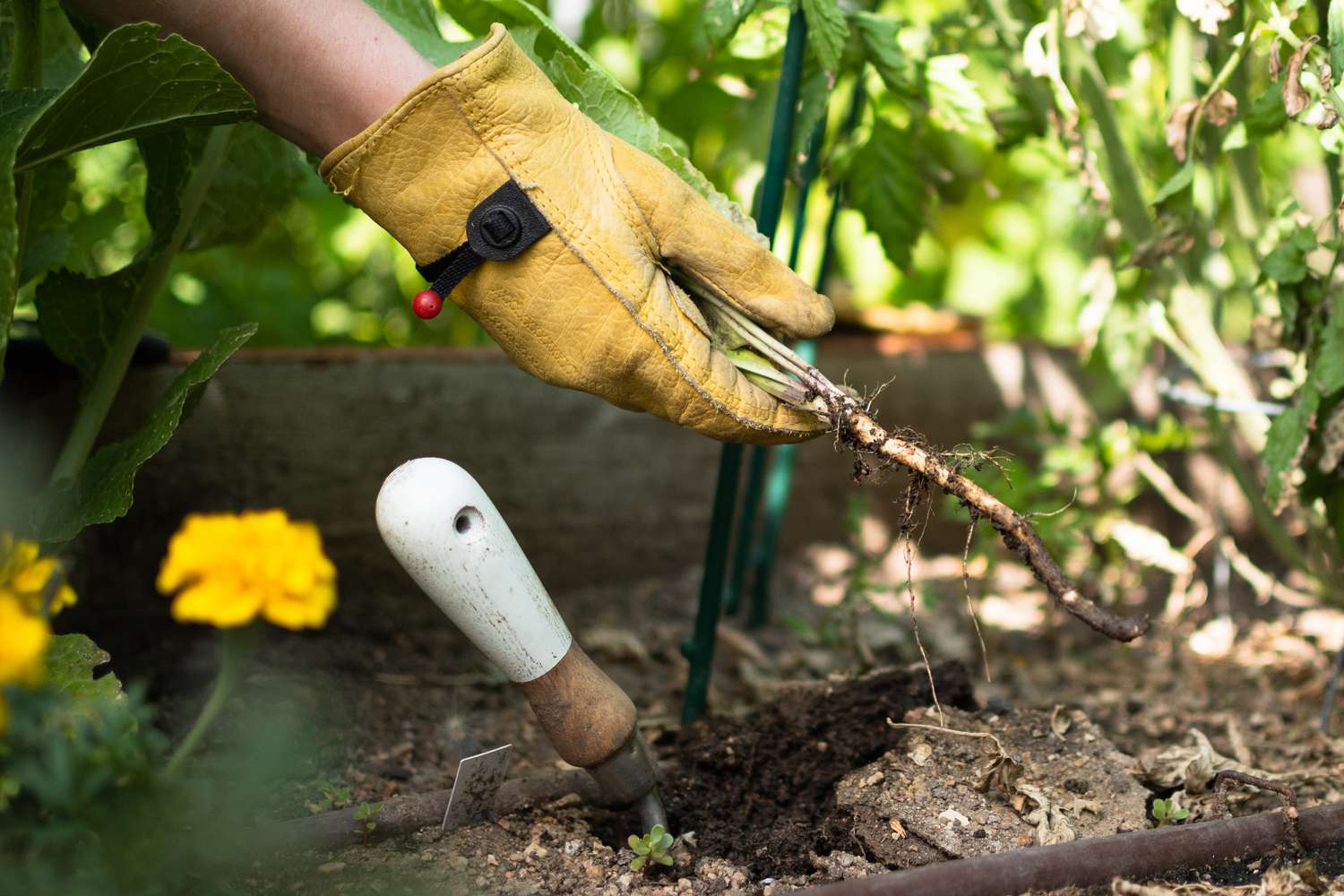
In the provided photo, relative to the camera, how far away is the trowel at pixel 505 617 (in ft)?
3.86

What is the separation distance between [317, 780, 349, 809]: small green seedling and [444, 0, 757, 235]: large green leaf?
0.85 metres

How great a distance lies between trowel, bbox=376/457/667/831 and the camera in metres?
1.18

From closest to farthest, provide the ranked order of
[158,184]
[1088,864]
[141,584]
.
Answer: [1088,864]
[158,184]
[141,584]

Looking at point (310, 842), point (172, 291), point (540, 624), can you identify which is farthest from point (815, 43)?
point (172, 291)

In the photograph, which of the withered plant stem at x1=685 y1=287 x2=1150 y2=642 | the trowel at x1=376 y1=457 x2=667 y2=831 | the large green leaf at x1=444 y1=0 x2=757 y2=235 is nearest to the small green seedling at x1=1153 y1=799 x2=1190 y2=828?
the withered plant stem at x1=685 y1=287 x2=1150 y2=642

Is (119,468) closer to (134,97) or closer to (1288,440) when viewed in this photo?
(134,97)

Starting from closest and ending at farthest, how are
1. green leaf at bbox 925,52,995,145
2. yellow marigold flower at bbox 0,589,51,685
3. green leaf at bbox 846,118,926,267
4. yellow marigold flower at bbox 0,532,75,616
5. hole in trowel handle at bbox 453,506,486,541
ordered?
yellow marigold flower at bbox 0,589,51,685 → yellow marigold flower at bbox 0,532,75,616 → hole in trowel handle at bbox 453,506,486,541 → green leaf at bbox 925,52,995,145 → green leaf at bbox 846,118,926,267

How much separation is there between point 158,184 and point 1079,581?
1808 mm

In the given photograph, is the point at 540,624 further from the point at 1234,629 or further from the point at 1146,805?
the point at 1234,629

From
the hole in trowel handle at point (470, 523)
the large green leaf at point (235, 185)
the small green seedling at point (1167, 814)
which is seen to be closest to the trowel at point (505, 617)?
the hole in trowel handle at point (470, 523)

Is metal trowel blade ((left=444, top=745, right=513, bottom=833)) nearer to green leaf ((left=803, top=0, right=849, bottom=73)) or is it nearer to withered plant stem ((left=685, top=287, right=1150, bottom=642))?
withered plant stem ((left=685, top=287, right=1150, bottom=642))

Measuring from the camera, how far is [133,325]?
61.8 inches

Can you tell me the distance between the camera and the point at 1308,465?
64.7 inches

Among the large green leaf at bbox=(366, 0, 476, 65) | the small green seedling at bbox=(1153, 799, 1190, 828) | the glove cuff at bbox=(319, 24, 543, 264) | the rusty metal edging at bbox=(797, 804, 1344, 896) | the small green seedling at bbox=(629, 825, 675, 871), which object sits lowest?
the small green seedling at bbox=(629, 825, 675, 871)
